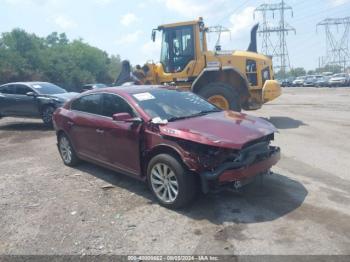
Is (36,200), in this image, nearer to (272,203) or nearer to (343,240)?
(272,203)

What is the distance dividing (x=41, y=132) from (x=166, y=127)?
7.74 meters

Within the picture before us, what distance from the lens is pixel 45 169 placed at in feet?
22.2

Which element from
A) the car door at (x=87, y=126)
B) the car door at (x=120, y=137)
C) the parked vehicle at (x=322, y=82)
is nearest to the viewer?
the car door at (x=120, y=137)

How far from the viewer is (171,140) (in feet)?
15.0

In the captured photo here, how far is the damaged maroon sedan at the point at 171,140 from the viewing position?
4.34m

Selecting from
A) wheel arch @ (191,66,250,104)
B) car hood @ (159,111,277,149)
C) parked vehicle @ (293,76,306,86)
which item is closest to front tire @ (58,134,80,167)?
car hood @ (159,111,277,149)

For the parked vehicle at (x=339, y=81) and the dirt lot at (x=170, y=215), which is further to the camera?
the parked vehicle at (x=339, y=81)

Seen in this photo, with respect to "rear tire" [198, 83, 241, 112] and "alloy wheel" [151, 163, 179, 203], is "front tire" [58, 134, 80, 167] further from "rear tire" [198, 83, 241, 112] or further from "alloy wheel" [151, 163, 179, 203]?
"rear tire" [198, 83, 241, 112]

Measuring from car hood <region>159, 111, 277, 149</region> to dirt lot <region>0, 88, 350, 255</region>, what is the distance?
93 centimetres

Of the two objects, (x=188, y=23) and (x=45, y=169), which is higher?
(x=188, y=23)

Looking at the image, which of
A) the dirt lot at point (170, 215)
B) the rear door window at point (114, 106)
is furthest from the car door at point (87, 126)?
the dirt lot at point (170, 215)

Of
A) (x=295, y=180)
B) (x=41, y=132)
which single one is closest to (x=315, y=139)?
(x=295, y=180)

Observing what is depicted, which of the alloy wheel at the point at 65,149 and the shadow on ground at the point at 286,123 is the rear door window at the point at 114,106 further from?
the shadow on ground at the point at 286,123

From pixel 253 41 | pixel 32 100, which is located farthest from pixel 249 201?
pixel 253 41
